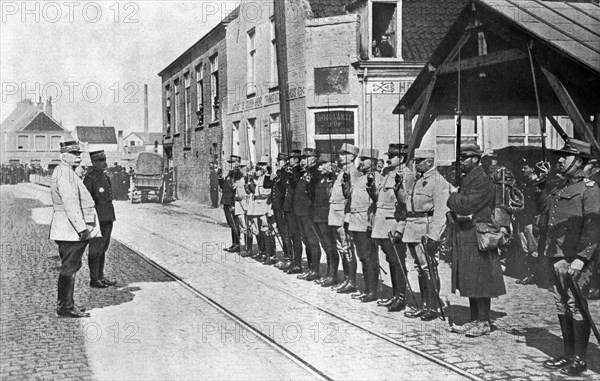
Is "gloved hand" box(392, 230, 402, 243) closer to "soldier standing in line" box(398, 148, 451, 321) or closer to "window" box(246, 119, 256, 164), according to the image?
"soldier standing in line" box(398, 148, 451, 321)

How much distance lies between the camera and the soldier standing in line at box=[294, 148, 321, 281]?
31.3ft

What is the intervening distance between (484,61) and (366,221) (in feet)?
10.7

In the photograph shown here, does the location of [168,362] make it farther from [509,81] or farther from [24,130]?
[24,130]

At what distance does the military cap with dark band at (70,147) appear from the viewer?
7.31 metres

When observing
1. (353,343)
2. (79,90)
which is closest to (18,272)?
(79,90)

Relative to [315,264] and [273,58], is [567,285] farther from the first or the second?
[273,58]

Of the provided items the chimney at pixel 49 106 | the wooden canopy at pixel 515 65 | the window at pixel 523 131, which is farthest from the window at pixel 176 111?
the wooden canopy at pixel 515 65

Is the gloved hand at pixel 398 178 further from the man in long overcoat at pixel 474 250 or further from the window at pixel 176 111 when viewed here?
the window at pixel 176 111

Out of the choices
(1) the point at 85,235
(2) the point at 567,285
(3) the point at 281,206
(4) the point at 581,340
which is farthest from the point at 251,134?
(4) the point at 581,340

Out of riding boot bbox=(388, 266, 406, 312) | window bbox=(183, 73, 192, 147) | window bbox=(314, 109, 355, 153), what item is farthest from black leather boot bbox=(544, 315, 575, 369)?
window bbox=(183, 73, 192, 147)

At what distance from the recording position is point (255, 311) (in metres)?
7.32

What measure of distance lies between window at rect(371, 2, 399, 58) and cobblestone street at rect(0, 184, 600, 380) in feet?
22.8

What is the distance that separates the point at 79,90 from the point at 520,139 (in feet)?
36.3

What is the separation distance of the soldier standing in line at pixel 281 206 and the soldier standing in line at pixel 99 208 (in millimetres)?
2806
